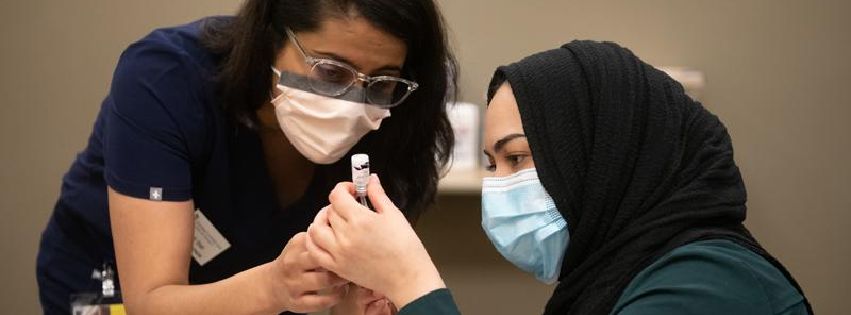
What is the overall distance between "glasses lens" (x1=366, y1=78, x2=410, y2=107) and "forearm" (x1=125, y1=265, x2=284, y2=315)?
386mm

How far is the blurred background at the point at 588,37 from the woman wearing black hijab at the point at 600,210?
4.01 feet

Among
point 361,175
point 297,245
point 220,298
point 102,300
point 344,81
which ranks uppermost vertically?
point 344,81

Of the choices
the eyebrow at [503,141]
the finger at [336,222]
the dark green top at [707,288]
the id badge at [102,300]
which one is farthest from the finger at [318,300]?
the id badge at [102,300]

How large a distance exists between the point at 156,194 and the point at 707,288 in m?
0.87

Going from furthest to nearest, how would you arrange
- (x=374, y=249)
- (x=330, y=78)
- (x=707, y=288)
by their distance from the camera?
(x=330, y=78)
(x=374, y=249)
(x=707, y=288)

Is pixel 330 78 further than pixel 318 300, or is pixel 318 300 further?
pixel 330 78

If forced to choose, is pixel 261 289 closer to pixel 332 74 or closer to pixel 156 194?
pixel 156 194

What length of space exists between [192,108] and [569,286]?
2.38ft

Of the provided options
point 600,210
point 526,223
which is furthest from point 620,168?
point 526,223

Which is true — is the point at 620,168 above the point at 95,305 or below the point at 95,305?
above

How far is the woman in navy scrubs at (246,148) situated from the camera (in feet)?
4.21

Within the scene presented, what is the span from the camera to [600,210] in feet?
3.88

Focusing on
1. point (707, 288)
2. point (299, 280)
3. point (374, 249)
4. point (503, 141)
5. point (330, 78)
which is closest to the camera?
point (707, 288)

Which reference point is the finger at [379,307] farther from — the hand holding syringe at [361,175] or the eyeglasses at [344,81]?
the eyeglasses at [344,81]
